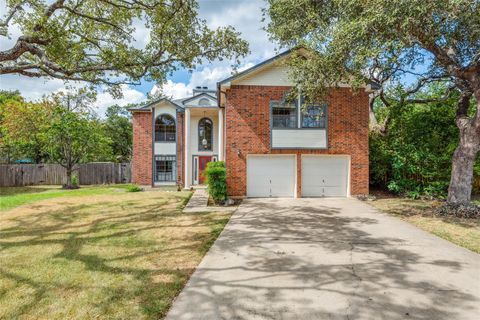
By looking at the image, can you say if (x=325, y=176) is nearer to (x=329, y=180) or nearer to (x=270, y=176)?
(x=329, y=180)

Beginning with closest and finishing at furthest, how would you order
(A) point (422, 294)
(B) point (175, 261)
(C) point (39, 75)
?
1. (A) point (422, 294)
2. (B) point (175, 261)
3. (C) point (39, 75)

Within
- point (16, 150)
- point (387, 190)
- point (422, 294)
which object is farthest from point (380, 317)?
point (16, 150)

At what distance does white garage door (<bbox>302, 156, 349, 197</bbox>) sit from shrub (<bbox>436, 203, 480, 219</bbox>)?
12.9ft

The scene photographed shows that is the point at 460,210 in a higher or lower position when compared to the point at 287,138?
lower

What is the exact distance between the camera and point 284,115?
1221cm

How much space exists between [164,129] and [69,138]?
654cm

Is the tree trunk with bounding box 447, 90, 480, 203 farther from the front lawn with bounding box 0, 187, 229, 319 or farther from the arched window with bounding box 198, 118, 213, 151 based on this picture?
the arched window with bounding box 198, 118, 213, 151

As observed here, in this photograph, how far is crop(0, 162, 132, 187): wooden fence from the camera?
63.5 ft

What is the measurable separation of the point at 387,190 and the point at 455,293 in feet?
36.0

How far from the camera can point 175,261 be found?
503 cm

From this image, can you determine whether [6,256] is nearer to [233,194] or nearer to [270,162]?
[233,194]

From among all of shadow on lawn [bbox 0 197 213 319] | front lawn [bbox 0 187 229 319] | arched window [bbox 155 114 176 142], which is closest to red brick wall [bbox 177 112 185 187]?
arched window [bbox 155 114 176 142]

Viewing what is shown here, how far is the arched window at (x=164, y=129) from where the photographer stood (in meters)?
18.5

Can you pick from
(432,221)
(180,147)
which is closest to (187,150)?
(180,147)
